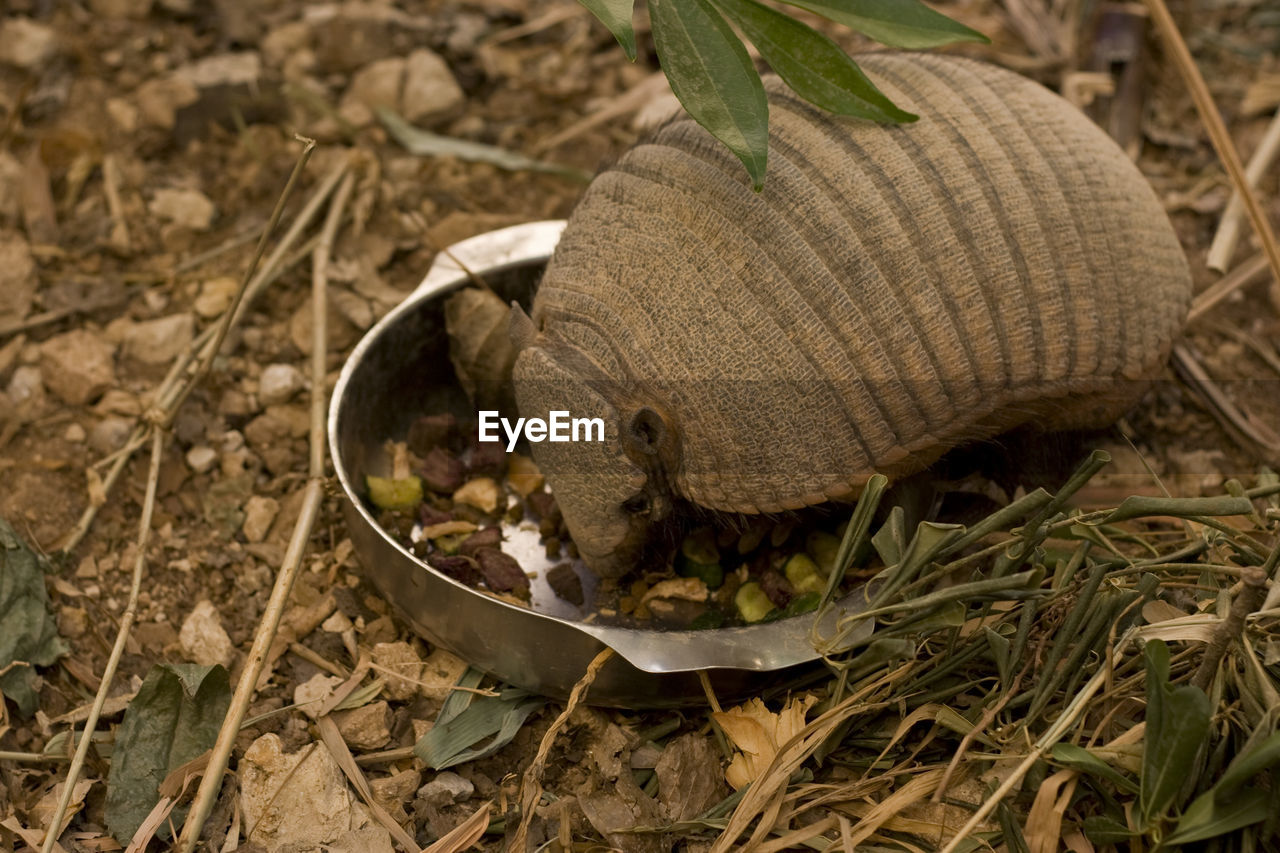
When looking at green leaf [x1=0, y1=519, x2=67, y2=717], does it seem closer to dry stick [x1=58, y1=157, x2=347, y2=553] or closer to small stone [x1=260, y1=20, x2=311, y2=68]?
dry stick [x1=58, y1=157, x2=347, y2=553]

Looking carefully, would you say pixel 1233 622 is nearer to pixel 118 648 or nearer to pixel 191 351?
pixel 118 648

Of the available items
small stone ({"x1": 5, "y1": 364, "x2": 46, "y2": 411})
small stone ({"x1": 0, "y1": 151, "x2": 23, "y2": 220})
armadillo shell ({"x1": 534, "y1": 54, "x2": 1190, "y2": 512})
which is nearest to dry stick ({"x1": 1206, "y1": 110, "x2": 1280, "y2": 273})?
armadillo shell ({"x1": 534, "y1": 54, "x2": 1190, "y2": 512})

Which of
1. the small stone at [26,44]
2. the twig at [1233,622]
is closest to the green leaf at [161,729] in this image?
the twig at [1233,622]

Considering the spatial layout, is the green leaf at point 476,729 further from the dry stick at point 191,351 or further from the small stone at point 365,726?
the dry stick at point 191,351

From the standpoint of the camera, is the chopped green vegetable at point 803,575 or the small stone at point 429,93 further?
the small stone at point 429,93

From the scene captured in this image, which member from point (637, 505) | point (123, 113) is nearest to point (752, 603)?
point (637, 505)

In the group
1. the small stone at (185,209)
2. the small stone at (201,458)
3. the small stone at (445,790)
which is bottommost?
the small stone at (445,790)
